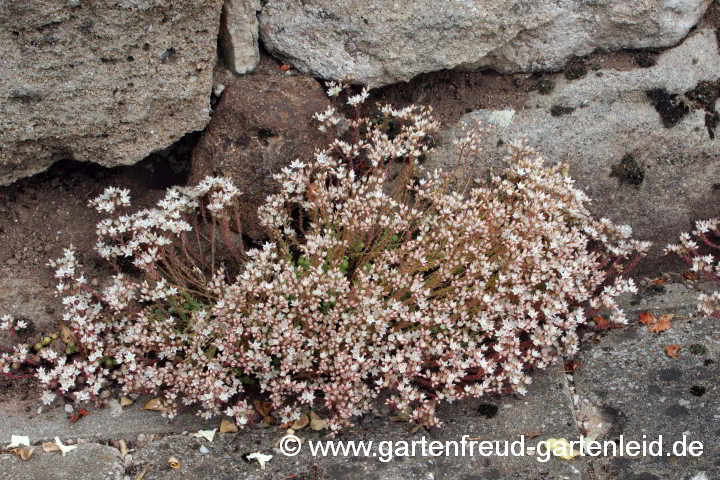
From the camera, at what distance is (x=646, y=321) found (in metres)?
4.88

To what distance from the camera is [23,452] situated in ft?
13.4

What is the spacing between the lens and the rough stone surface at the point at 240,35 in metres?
4.86

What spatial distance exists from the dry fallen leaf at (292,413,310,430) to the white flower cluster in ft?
7.56

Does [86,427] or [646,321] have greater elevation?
[646,321]

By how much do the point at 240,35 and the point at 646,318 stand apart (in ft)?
9.73

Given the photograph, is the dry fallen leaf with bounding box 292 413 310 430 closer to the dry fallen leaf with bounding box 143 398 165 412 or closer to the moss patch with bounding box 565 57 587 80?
the dry fallen leaf with bounding box 143 398 165 412

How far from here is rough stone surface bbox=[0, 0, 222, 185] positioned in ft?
14.2

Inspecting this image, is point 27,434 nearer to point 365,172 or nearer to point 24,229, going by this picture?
point 24,229

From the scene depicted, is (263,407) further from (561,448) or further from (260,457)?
(561,448)

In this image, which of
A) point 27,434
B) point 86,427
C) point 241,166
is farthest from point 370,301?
point 27,434

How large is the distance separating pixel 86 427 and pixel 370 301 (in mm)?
1644

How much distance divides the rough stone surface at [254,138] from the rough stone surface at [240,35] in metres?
0.12

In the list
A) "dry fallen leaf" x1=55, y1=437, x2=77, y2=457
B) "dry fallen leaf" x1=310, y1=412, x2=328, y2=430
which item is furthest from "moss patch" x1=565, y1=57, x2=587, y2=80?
"dry fallen leaf" x1=55, y1=437, x2=77, y2=457

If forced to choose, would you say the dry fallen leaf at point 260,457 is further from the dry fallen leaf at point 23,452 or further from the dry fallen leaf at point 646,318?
the dry fallen leaf at point 646,318
